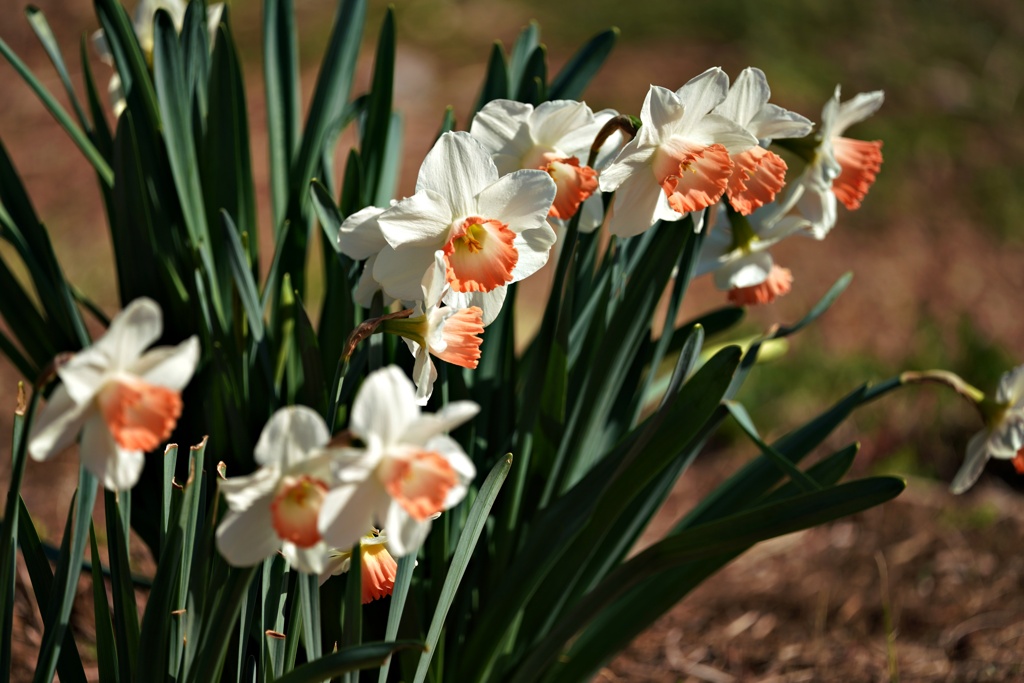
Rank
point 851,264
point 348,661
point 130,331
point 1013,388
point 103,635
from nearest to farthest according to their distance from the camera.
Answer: point 130,331, point 348,661, point 103,635, point 1013,388, point 851,264

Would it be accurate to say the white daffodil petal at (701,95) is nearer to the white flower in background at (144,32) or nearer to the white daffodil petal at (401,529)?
the white daffodil petal at (401,529)

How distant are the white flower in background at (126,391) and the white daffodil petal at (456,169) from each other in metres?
0.33

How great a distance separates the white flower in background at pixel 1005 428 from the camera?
1109mm

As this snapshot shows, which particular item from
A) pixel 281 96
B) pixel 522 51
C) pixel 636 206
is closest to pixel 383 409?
pixel 636 206

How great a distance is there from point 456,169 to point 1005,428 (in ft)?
2.44

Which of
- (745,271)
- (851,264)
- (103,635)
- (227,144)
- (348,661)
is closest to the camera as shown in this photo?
(348,661)

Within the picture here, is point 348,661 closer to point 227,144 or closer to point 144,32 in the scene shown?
point 227,144

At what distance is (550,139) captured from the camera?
1.04 m

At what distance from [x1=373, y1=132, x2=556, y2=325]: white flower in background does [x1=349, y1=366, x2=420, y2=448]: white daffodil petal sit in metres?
0.25

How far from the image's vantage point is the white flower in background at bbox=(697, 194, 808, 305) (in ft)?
4.02

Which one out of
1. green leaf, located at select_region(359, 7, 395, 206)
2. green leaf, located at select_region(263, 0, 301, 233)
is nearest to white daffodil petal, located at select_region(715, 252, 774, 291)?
green leaf, located at select_region(359, 7, 395, 206)

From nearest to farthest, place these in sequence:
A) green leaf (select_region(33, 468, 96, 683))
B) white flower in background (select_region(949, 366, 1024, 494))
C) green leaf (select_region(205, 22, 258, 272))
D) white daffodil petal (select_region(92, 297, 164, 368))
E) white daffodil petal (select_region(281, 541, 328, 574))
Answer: white daffodil petal (select_region(92, 297, 164, 368))
white daffodil petal (select_region(281, 541, 328, 574))
green leaf (select_region(33, 468, 96, 683))
white flower in background (select_region(949, 366, 1024, 494))
green leaf (select_region(205, 22, 258, 272))

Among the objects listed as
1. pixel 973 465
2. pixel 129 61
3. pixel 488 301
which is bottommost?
pixel 973 465

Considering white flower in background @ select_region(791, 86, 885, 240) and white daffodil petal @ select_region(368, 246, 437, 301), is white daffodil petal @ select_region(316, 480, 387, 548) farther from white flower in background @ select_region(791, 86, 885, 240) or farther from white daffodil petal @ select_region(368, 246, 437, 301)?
white flower in background @ select_region(791, 86, 885, 240)
